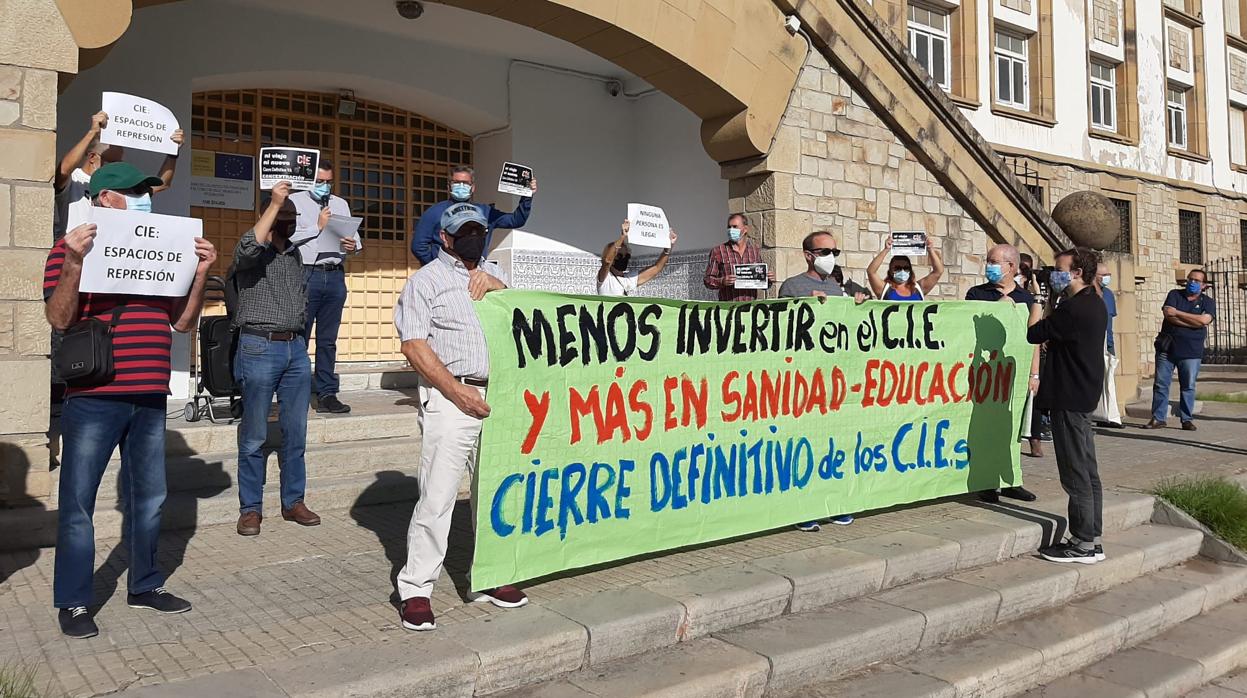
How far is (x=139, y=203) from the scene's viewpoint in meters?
4.16

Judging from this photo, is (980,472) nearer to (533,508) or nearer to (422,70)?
(533,508)

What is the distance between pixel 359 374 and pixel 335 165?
8.65 feet

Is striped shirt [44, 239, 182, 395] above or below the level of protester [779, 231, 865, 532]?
below

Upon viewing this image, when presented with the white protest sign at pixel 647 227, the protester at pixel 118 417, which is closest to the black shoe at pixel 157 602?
the protester at pixel 118 417

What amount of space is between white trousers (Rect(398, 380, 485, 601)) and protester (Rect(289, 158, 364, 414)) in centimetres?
278

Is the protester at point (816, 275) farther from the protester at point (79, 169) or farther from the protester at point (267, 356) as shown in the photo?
the protester at point (79, 169)

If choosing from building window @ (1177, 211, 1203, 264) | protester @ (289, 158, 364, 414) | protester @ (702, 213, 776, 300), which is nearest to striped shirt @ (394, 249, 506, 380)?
protester @ (289, 158, 364, 414)

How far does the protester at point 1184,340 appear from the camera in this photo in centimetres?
1095

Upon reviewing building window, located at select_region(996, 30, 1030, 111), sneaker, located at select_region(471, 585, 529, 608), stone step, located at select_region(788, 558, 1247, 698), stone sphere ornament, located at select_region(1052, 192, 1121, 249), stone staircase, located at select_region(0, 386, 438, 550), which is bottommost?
stone step, located at select_region(788, 558, 1247, 698)

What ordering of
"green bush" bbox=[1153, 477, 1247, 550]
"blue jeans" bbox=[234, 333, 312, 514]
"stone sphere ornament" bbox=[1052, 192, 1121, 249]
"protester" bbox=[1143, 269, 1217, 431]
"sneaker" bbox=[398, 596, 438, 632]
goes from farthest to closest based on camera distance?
"stone sphere ornament" bbox=[1052, 192, 1121, 249] < "protester" bbox=[1143, 269, 1217, 431] < "green bush" bbox=[1153, 477, 1247, 550] < "blue jeans" bbox=[234, 333, 312, 514] < "sneaker" bbox=[398, 596, 438, 632]

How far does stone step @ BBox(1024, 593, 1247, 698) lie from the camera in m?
4.46

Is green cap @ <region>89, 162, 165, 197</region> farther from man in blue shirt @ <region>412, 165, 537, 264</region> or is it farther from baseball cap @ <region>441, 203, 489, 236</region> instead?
man in blue shirt @ <region>412, 165, 537, 264</region>

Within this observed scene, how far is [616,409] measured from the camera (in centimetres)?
479

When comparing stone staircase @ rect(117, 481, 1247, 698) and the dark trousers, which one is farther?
the dark trousers
